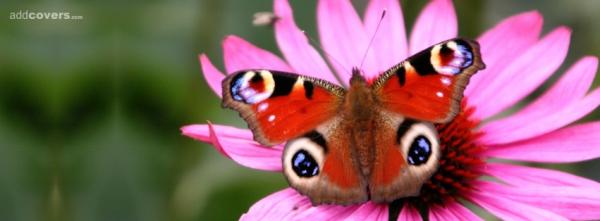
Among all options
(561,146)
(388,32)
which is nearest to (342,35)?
(388,32)

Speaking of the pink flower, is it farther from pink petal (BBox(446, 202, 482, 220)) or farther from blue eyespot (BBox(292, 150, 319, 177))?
Answer: blue eyespot (BBox(292, 150, 319, 177))

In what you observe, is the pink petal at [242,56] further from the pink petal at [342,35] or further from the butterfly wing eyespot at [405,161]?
the butterfly wing eyespot at [405,161]

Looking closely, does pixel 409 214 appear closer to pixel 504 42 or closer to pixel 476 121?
pixel 476 121

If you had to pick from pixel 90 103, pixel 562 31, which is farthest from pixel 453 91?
pixel 90 103

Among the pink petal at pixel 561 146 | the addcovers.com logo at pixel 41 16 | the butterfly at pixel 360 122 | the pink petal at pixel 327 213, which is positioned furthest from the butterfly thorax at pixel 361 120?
the addcovers.com logo at pixel 41 16

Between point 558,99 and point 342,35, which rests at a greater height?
point 342,35

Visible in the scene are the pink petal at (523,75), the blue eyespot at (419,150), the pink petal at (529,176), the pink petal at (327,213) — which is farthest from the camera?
the pink petal at (523,75)
